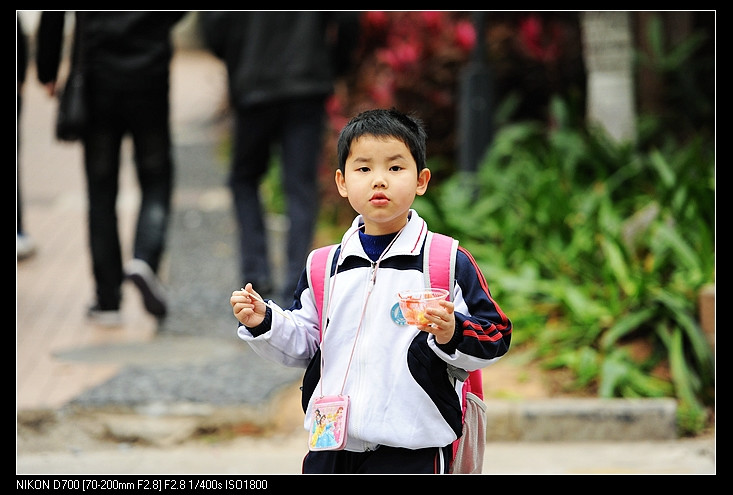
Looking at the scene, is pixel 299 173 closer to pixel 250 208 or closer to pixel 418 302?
pixel 250 208

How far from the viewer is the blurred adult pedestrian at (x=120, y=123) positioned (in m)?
5.79

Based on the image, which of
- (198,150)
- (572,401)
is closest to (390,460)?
(572,401)

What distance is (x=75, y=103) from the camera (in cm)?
577

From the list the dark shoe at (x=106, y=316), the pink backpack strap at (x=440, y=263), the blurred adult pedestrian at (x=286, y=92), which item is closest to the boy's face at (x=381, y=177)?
the pink backpack strap at (x=440, y=263)

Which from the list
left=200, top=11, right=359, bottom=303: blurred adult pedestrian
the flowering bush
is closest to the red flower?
the flowering bush

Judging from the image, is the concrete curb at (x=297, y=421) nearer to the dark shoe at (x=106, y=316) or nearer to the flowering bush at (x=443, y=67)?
the dark shoe at (x=106, y=316)

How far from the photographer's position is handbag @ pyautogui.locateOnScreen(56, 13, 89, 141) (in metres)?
5.77

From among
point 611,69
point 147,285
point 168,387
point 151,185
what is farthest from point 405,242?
point 611,69

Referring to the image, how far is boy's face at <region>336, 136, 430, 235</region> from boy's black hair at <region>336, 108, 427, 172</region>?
0.6 inches

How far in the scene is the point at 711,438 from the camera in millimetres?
4773

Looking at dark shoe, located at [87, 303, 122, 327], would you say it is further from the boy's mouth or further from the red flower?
the boy's mouth

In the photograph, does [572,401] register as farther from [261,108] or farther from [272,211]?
[272,211]

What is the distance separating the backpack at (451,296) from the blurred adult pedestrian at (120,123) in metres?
3.30

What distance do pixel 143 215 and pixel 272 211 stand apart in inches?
131
